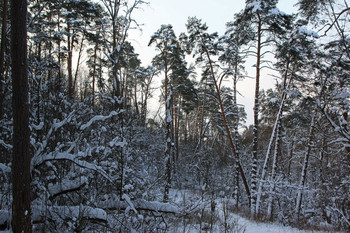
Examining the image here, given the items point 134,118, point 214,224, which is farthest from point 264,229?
point 134,118

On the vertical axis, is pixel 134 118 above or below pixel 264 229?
above

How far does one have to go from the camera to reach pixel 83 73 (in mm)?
38844

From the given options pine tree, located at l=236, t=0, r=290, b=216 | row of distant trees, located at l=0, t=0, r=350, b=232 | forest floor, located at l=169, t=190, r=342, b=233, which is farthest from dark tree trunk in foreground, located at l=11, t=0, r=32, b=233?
pine tree, located at l=236, t=0, r=290, b=216

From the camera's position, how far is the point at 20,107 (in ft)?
11.3

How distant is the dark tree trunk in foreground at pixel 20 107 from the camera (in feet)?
10.9

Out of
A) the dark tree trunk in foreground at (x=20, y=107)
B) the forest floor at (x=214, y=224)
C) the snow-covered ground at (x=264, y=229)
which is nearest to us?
the dark tree trunk in foreground at (x=20, y=107)

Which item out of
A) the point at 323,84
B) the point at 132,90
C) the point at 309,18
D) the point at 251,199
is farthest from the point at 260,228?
the point at 132,90

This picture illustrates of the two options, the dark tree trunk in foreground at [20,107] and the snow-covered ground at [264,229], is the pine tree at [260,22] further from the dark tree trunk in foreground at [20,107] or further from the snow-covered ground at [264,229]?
the dark tree trunk in foreground at [20,107]

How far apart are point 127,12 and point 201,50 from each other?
5.98m

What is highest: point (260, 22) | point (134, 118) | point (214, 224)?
point (260, 22)

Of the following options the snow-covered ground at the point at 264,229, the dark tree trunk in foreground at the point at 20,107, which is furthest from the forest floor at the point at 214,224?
the dark tree trunk in foreground at the point at 20,107

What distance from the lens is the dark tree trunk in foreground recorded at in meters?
3.32

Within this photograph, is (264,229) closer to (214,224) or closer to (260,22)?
(214,224)

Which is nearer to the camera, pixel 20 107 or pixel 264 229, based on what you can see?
pixel 20 107
